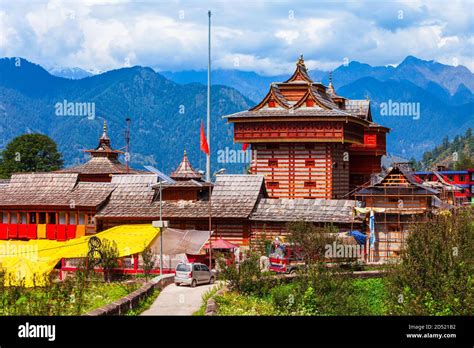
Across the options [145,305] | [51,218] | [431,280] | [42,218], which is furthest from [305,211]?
[145,305]

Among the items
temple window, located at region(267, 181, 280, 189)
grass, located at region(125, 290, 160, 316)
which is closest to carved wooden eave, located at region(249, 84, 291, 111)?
temple window, located at region(267, 181, 280, 189)

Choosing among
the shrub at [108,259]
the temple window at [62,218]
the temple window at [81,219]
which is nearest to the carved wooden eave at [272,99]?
the temple window at [81,219]

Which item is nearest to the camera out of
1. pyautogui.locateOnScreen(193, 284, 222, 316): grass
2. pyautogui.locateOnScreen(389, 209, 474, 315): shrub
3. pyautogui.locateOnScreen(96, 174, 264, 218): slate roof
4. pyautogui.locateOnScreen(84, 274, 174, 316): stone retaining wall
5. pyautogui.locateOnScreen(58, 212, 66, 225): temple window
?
pyautogui.locateOnScreen(84, 274, 174, 316): stone retaining wall

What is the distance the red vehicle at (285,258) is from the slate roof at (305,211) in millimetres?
3632

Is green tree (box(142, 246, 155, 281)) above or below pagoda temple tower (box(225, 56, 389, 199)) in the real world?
below

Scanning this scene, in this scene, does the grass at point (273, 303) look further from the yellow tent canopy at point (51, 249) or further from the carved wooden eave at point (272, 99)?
the carved wooden eave at point (272, 99)

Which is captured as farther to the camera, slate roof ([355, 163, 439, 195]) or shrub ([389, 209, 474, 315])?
slate roof ([355, 163, 439, 195])

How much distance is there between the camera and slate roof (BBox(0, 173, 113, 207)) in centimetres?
4744

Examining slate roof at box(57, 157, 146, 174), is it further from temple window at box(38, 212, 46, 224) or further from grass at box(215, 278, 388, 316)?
grass at box(215, 278, 388, 316)

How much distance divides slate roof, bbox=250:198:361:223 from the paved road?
36.8 feet

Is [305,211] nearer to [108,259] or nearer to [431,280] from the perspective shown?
[108,259]

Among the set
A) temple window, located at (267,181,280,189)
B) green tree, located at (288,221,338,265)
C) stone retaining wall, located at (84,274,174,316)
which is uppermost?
temple window, located at (267,181,280,189)

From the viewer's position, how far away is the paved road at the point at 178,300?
25047mm
